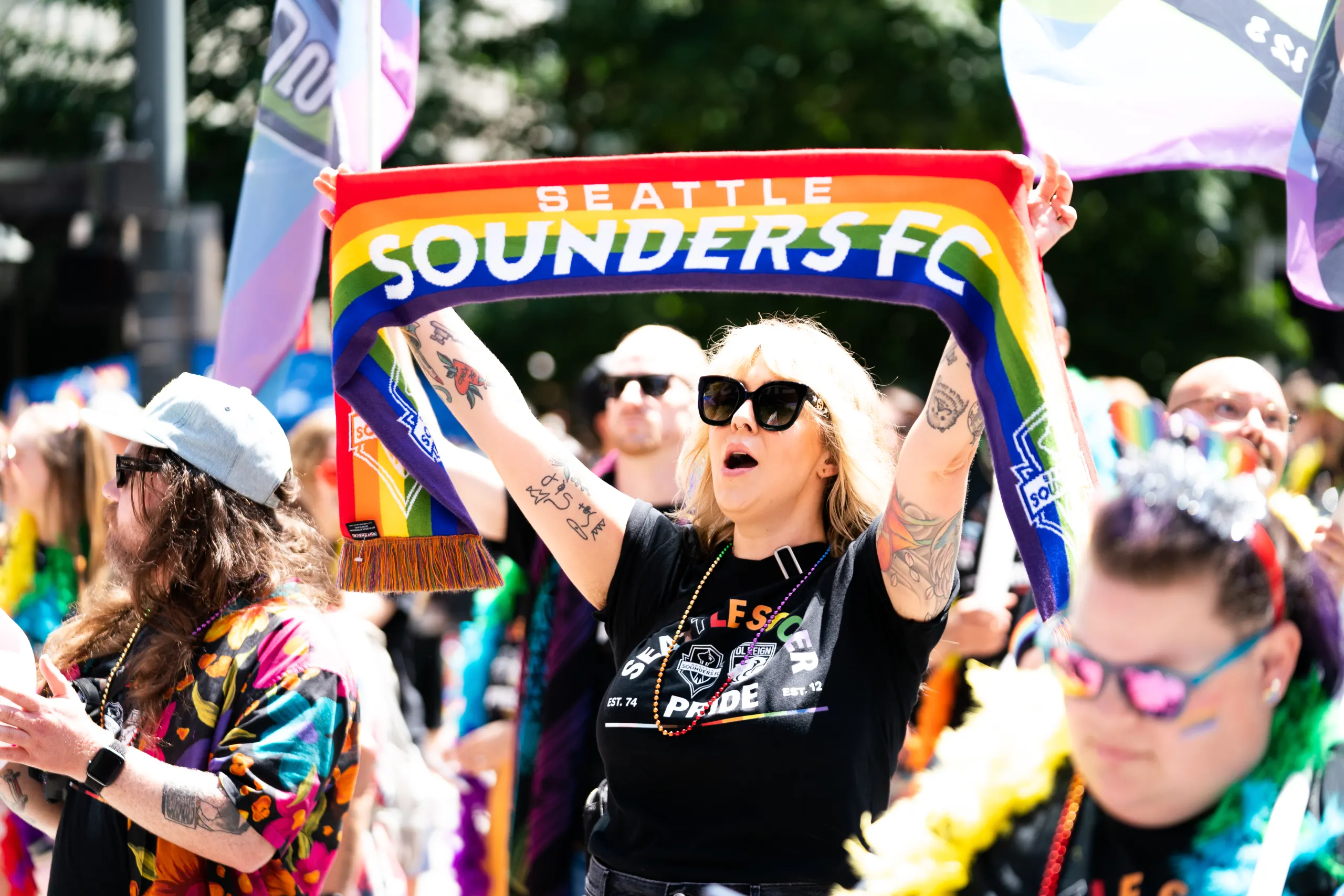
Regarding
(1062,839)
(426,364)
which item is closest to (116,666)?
(426,364)

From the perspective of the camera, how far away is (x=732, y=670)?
2.74 m

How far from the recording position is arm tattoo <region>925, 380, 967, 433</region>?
2652 mm

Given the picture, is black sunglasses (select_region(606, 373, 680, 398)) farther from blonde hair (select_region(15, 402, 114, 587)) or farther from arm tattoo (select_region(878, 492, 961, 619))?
arm tattoo (select_region(878, 492, 961, 619))

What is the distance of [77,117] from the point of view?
12336 millimetres

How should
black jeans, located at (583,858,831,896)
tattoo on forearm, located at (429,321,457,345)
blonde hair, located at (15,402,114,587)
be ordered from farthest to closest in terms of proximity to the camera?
blonde hair, located at (15,402,114,587), tattoo on forearm, located at (429,321,457,345), black jeans, located at (583,858,831,896)

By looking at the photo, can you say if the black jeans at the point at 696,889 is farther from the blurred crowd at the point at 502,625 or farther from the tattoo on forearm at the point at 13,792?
the tattoo on forearm at the point at 13,792

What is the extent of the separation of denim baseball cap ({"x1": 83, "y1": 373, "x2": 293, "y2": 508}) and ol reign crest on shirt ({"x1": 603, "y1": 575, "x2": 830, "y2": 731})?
2.75ft

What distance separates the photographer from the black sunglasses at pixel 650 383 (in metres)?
4.45

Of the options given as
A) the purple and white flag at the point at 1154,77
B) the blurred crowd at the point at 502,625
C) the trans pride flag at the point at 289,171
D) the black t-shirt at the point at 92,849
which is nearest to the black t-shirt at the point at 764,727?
the blurred crowd at the point at 502,625

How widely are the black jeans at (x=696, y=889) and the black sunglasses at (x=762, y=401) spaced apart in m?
0.85

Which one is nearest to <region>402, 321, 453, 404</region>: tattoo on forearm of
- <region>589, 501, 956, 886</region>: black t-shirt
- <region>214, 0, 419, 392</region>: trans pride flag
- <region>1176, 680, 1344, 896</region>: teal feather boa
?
<region>589, 501, 956, 886</region>: black t-shirt

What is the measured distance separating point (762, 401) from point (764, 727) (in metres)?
0.65

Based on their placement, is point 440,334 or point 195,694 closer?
point 195,694

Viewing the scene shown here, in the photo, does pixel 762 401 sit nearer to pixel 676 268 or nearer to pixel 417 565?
pixel 676 268
